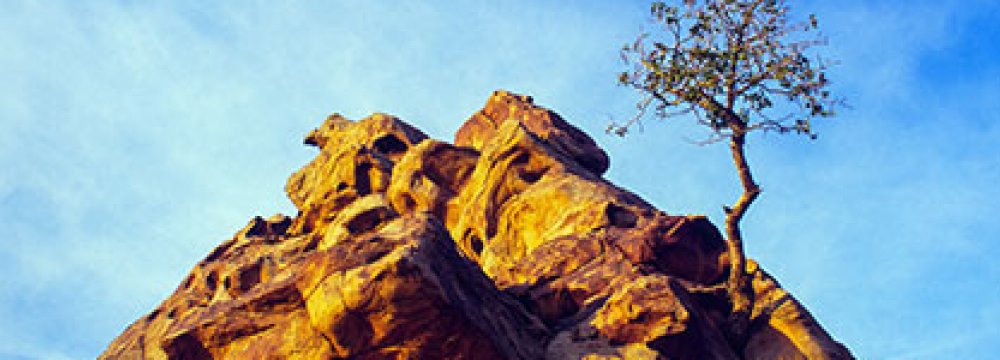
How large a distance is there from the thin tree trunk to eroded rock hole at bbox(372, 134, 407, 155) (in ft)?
136

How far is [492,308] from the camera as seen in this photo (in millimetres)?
37469

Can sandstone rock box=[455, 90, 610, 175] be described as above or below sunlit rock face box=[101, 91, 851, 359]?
above

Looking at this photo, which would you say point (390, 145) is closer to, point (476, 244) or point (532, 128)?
point (532, 128)

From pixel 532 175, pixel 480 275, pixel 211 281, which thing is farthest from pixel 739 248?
pixel 211 281

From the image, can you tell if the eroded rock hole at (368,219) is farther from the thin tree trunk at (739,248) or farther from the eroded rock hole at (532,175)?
the thin tree trunk at (739,248)

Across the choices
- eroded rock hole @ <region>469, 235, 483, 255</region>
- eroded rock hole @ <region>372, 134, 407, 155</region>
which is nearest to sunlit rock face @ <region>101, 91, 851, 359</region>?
eroded rock hole @ <region>469, 235, 483, 255</region>

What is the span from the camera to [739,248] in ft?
146

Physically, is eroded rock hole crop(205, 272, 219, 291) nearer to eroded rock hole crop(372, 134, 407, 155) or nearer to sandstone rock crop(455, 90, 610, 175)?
eroded rock hole crop(372, 134, 407, 155)

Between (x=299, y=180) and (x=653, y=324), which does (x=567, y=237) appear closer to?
(x=653, y=324)

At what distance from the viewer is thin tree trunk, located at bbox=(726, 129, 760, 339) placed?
1702 inches

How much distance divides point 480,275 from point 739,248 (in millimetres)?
13451

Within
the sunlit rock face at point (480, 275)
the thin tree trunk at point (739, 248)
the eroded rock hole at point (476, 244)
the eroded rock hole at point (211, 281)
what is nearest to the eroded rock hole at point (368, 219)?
the sunlit rock face at point (480, 275)

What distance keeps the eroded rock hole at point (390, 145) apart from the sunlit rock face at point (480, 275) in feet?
3.15

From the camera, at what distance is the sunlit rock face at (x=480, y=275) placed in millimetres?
33406
